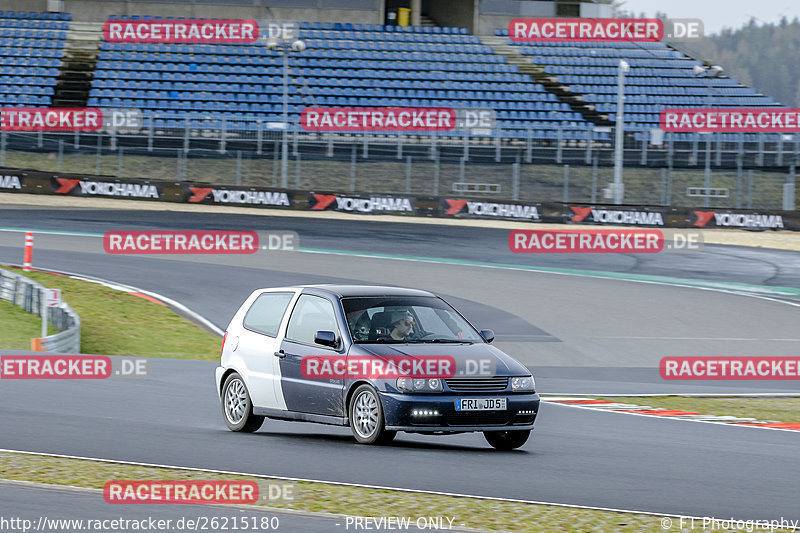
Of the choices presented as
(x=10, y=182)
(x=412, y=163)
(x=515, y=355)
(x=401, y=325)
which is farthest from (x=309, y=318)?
(x=412, y=163)

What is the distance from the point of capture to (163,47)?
165ft

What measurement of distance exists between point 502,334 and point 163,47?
33.0 metres

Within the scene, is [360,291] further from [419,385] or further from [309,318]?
[419,385]

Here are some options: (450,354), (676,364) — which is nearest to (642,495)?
(450,354)

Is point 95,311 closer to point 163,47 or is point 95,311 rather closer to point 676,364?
point 676,364

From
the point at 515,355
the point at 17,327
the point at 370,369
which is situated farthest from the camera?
the point at 515,355

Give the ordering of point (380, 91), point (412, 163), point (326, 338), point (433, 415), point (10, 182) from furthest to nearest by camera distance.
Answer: point (380, 91) < point (412, 163) < point (10, 182) < point (326, 338) < point (433, 415)

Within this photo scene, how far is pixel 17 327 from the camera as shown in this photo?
1919cm

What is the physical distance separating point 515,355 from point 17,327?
836 cm

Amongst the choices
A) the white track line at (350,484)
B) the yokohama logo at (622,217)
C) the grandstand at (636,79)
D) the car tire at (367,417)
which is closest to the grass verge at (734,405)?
the car tire at (367,417)

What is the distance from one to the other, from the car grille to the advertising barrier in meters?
28.1

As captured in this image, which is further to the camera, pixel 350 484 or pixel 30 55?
pixel 30 55

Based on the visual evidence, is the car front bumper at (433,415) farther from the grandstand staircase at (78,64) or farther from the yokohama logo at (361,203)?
the grandstand staircase at (78,64)

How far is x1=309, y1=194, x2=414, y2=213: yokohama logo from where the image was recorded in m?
38.3
